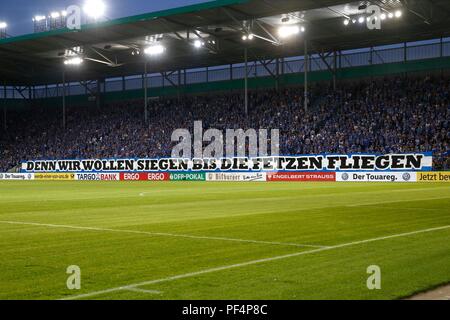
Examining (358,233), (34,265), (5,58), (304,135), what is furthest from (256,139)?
(34,265)

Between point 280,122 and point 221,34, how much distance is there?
9101mm

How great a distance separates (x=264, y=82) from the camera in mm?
63781

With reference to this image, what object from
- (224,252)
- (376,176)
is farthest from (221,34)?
(224,252)

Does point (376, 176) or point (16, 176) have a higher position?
point (16, 176)

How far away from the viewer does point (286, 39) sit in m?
51.6

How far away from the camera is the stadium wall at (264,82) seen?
5550 centimetres

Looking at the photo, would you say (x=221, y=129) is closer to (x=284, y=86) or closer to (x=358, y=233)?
(x=284, y=86)

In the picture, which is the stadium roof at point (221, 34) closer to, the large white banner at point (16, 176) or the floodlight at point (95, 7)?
the floodlight at point (95, 7)

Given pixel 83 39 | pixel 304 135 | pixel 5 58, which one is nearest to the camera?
pixel 304 135

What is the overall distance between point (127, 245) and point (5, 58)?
2192 inches

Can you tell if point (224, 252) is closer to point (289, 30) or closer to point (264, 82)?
point (289, 30)

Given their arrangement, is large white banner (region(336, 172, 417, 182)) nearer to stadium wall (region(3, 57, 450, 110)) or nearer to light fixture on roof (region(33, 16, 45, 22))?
stadium wall (region(3, 57, 450, 110))

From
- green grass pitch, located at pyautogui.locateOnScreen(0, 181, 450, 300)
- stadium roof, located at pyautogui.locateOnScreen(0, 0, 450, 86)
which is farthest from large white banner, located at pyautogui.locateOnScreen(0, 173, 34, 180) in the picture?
green grass pitch, located at pyautogui.locateOnScreen(0, 181, 450, 300)
